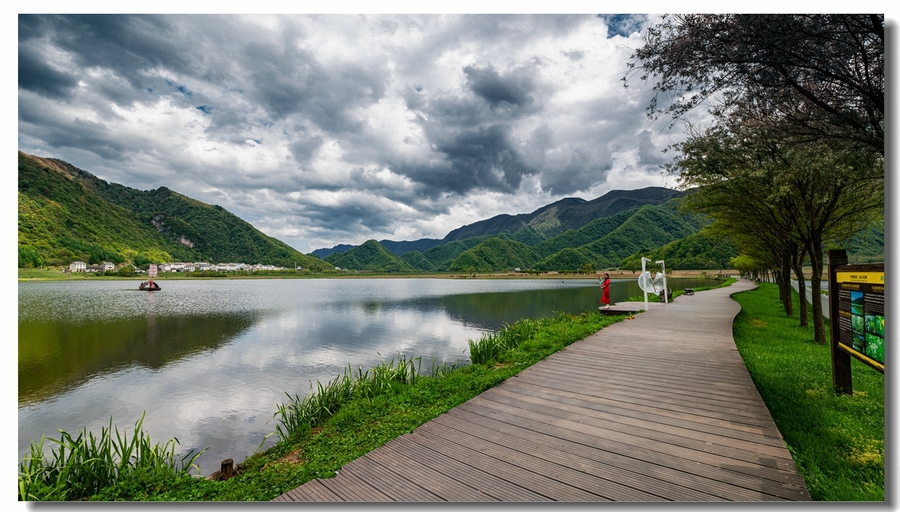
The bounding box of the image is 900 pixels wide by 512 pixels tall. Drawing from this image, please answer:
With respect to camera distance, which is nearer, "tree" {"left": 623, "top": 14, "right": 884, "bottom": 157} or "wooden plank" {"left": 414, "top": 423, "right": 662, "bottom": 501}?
"wooden plank" {"left": 414, "top": 423, "right": 662, "bottom": 501}

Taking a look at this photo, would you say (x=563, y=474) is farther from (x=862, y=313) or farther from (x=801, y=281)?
(x=801, y=281)

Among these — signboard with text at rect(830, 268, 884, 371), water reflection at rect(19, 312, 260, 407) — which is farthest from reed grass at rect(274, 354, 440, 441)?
water reflection at rect(19, 312, 260, 407)

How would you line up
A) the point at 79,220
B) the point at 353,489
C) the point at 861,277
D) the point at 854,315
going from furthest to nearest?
1. the point at 79,220
2. the point at 854,315
3. the point at 861,277
4. the point at 353,489

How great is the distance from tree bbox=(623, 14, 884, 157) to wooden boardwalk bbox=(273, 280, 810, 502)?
3.41 metres

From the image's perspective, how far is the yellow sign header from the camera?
3346mm

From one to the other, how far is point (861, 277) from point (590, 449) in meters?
3.29

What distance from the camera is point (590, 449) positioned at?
3.11 metres

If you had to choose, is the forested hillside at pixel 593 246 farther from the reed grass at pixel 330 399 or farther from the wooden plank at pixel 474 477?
the wooden plank at pixel 474 477

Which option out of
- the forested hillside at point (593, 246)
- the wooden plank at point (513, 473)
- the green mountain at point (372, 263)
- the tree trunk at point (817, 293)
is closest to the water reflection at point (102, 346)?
the wooden plank at point (513, 473)

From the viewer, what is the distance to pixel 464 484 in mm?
2639

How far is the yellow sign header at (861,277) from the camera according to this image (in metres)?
3.35

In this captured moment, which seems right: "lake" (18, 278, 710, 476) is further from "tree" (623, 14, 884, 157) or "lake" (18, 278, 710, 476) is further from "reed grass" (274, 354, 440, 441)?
"tree" (623, 14, 884, 157)

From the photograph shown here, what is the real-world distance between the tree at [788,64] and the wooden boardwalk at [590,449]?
11.2 feet

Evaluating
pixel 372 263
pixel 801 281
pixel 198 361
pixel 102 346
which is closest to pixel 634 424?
pixel 801 281
